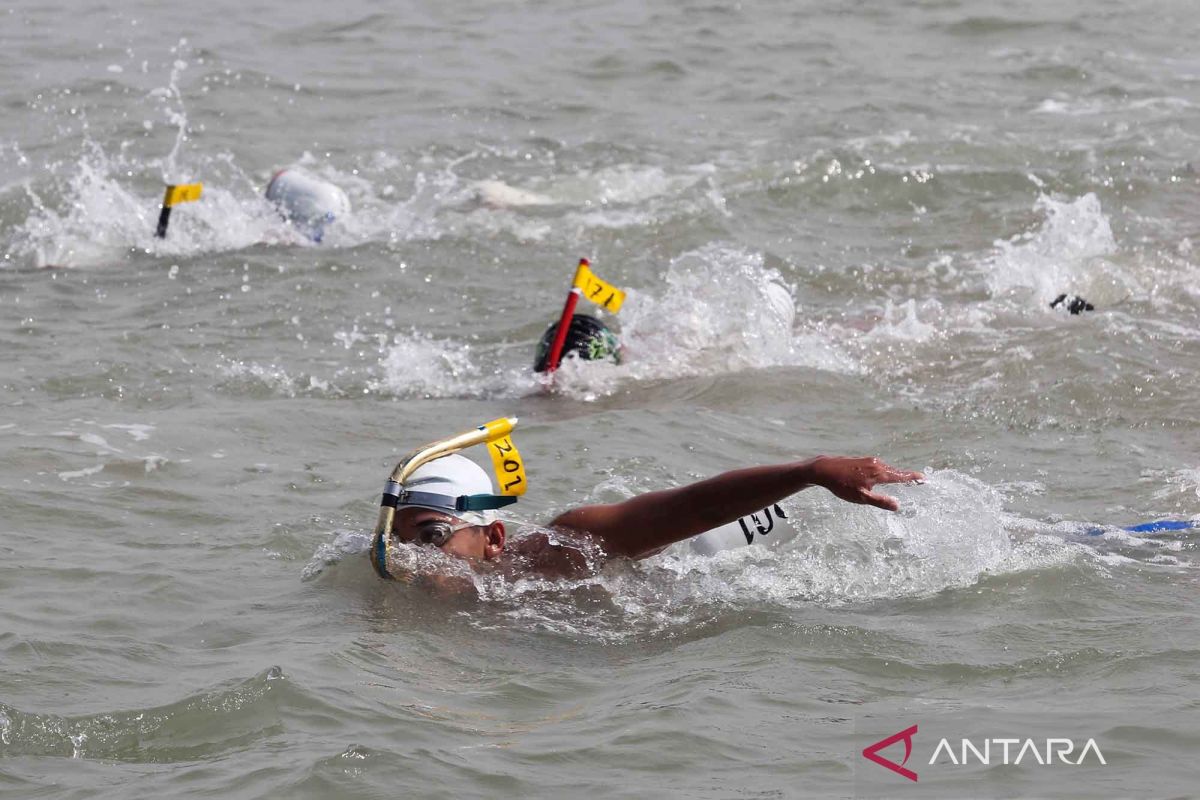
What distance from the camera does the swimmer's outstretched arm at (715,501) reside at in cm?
455

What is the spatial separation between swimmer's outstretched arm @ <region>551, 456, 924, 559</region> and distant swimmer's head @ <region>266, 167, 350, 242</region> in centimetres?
666

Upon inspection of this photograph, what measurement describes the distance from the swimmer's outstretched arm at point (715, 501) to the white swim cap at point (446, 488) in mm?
321

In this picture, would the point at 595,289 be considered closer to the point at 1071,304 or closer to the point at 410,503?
the point at 410,503

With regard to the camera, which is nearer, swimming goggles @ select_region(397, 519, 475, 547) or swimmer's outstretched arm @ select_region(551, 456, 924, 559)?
swimmer's outstretched arm @ select_region(551, 456, 924, 559)

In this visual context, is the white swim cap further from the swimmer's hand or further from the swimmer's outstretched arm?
the swimmer's hand

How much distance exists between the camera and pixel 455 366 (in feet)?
30.4

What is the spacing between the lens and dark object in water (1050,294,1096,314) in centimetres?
967

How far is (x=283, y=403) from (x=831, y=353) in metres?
3.03

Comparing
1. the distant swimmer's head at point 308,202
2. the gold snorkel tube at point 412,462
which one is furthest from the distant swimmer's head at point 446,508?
the distant swimmer's head at point 308,202

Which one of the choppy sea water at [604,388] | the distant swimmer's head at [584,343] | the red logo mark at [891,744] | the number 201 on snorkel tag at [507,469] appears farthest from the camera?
the distant swimmer's head at [584,343]

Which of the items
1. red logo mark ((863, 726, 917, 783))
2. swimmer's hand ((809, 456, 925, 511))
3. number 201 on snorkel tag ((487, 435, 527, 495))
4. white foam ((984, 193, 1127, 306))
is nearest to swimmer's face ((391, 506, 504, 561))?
number 201 on snorkel tag ((487, 435, 527, 495))

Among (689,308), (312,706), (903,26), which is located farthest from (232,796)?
(903,26)

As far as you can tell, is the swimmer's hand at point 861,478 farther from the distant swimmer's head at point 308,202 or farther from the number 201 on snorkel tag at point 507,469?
the distant swimmer's head at point 308,202

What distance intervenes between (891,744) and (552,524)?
174 centimetres
